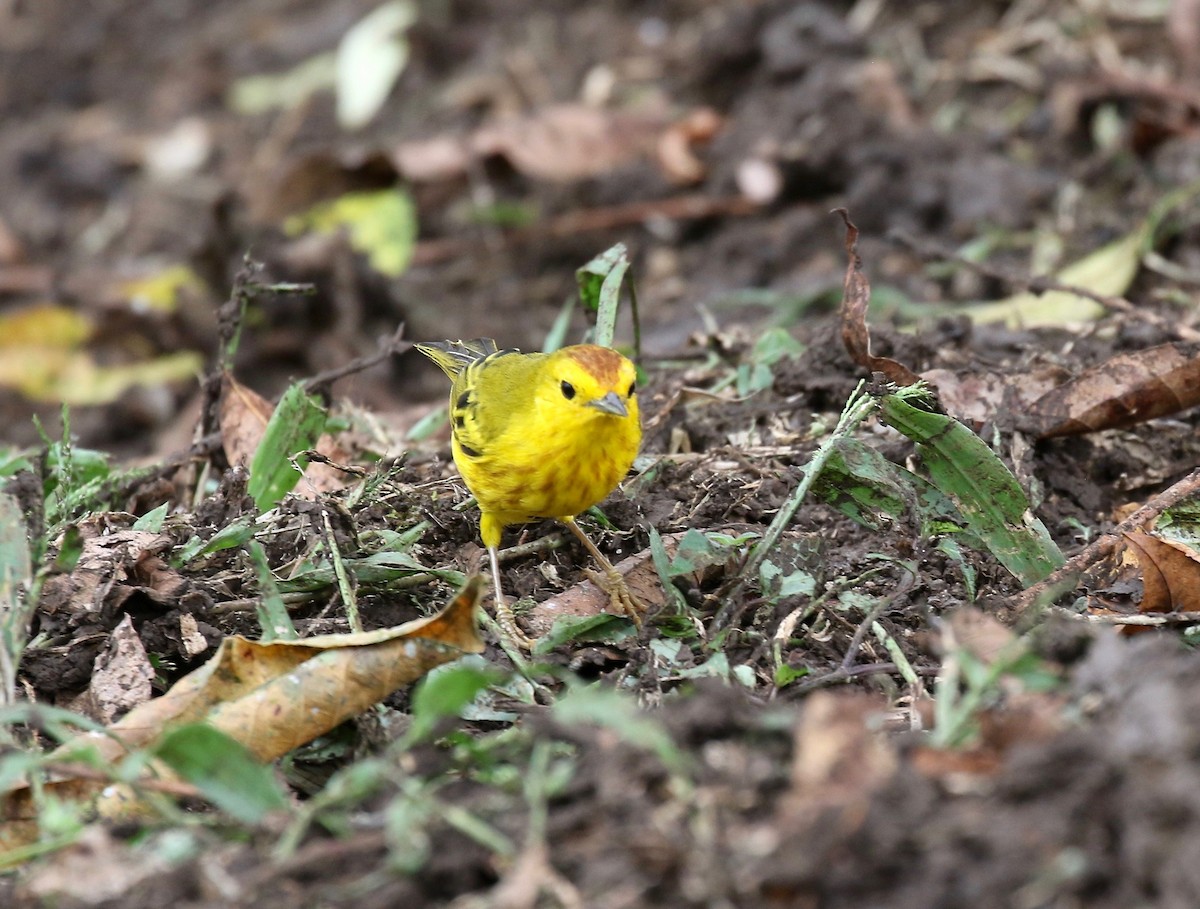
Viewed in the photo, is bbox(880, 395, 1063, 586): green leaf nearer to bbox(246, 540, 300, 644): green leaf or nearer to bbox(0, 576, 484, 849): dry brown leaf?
bbox(0, 576, 484, 849): dry brown leaf

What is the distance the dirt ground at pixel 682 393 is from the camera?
233cm

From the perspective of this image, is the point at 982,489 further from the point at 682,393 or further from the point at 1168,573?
the point at 682,393

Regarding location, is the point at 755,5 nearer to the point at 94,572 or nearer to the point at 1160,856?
the point at 94,572

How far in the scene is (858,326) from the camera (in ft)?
14.5

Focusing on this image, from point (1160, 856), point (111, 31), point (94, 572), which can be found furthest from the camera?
point (111, 31)

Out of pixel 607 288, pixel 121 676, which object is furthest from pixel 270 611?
pixel 607 288

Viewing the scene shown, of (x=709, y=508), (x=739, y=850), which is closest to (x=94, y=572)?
(x=709, y=508)

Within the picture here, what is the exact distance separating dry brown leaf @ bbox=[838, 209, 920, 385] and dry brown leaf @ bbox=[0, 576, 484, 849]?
1.66m

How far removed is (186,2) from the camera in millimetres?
12023

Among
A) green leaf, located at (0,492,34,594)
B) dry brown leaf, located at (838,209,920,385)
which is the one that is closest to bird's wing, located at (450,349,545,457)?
dry brown leaf, located at (838,209,920,385)

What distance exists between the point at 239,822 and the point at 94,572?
4.28 feet

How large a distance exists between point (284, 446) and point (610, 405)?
3.53 feet

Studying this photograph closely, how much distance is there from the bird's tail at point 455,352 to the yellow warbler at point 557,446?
999mm

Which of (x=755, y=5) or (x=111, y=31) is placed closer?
(x=755, y=5)
